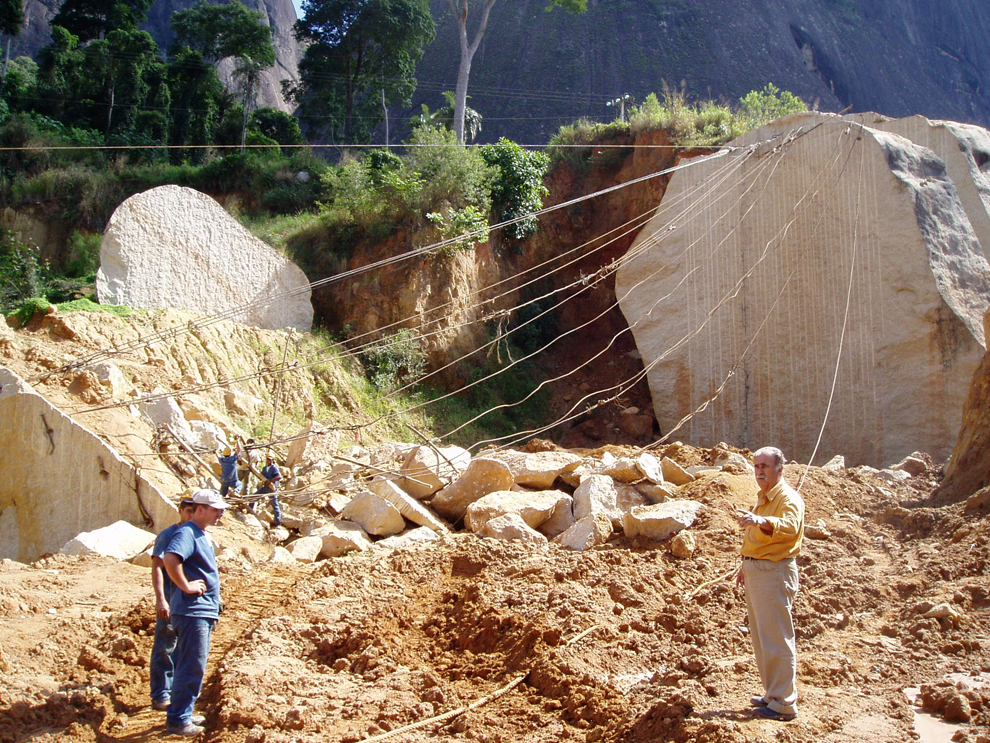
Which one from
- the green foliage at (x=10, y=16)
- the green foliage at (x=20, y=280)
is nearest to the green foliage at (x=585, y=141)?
the green foliage at (x=20, y=280)

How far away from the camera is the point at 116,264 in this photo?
1000cm

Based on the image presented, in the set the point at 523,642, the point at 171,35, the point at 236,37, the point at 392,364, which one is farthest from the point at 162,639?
the point at 171,35

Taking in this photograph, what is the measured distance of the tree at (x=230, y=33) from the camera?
2311 cm

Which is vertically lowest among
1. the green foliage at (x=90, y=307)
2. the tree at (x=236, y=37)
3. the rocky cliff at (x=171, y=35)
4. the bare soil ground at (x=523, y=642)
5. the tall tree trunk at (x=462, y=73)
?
the bare soil ground at (x=523, y=642)

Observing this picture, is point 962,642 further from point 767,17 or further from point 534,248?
point 767,17

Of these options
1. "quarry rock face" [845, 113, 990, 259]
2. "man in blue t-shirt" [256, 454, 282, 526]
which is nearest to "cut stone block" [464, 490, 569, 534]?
"man in blue t-shirt" [256, 454, 282, 526]

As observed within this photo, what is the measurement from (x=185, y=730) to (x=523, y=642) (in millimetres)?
1818

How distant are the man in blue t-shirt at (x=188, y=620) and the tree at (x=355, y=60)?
22.1m

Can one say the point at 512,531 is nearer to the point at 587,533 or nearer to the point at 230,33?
the point at 587,533

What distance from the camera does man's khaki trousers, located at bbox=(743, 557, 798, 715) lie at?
3.34 meters

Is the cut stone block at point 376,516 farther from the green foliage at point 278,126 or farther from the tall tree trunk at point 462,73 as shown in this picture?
the green foliage at point 278,126

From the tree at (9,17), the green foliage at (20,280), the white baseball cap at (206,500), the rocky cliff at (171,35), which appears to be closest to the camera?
the white baseball cap at (206,500)

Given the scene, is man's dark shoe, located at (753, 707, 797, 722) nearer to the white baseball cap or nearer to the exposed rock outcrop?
the white baseball cap

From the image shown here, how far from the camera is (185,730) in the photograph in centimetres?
382
